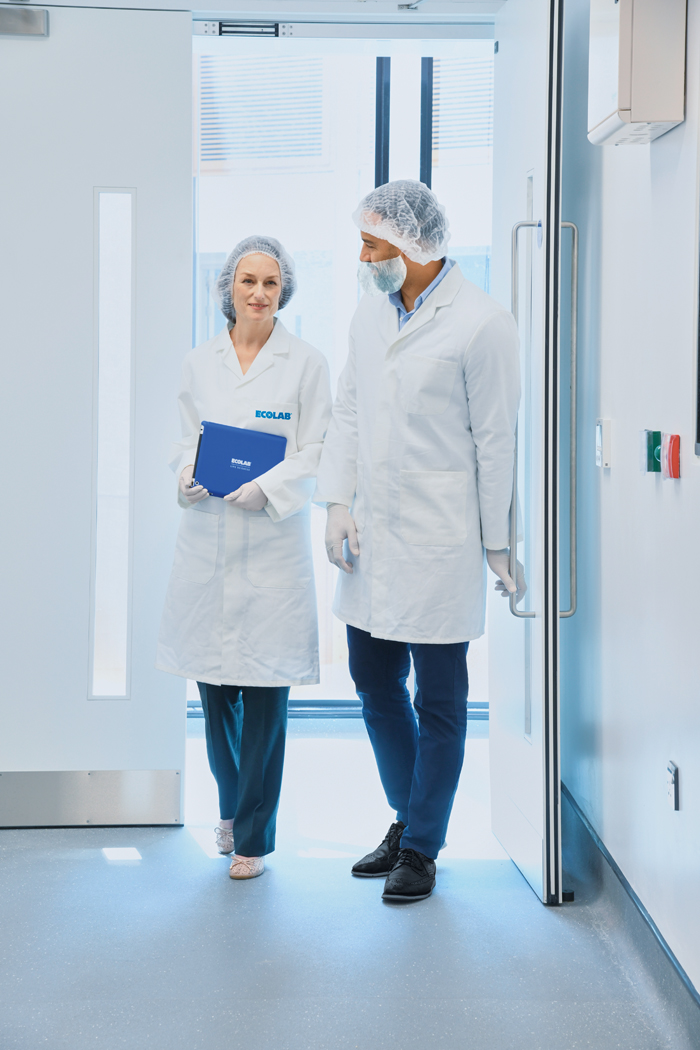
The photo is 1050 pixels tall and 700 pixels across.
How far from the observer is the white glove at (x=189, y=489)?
7.25ft

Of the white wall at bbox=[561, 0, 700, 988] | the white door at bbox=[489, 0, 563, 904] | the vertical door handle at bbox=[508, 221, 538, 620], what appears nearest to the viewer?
the white wall at bbox=[561, 0, 700, 988]

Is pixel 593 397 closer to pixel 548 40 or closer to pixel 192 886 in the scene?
pixel 548 40

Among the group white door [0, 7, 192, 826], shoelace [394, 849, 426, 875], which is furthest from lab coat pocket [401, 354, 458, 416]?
shoelace [394, 849, 426, 875]

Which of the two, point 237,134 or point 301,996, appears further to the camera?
point 237,134

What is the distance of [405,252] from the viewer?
212cm

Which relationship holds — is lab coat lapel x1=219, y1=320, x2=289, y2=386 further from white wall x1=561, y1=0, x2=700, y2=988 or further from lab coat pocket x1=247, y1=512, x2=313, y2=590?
white wall x1=561, y1=0, x2=700, y2=988

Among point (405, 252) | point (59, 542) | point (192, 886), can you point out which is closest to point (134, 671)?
point (59, 542)

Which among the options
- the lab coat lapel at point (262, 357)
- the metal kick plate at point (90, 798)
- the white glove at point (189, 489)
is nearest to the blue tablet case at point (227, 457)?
the white glove at point (189, 489)

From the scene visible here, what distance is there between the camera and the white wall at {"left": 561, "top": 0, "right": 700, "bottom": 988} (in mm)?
1602

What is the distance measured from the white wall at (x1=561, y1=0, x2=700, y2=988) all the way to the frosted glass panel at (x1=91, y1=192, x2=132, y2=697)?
120 centimetres

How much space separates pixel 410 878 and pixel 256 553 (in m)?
0.84

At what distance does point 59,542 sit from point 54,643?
11.0 inches

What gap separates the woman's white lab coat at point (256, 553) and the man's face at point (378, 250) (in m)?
0.29

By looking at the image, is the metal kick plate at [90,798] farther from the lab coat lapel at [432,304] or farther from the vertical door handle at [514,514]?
the lab coat lapel at [432,304]
